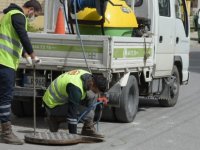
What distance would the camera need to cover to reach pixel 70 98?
7.86 m

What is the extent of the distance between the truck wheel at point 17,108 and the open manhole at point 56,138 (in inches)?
71.8

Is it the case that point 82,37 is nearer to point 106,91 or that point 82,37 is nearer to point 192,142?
point 106,91

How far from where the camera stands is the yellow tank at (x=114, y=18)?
9.57 m

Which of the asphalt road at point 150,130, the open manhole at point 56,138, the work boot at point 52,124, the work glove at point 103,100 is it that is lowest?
the asphalt road at point 150,130

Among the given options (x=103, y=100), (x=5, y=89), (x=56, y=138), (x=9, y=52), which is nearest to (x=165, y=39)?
(x=103, y=100)

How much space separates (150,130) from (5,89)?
2488 millimetres

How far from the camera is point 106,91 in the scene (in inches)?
351

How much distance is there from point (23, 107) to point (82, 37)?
5.92ft

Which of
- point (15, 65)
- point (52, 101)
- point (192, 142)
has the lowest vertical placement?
point (192, 142)

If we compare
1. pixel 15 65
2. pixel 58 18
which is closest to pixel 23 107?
pixel 58 18

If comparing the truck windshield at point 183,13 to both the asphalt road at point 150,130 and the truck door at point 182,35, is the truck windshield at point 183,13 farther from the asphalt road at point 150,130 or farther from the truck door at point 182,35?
the asphalt road at point 150,130

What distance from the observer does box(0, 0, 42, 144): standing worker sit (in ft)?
24.7

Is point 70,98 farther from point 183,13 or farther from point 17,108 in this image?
point 183,13

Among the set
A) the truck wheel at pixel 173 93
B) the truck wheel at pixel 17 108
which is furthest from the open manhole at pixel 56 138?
the truck wheel at pixel 173 93
